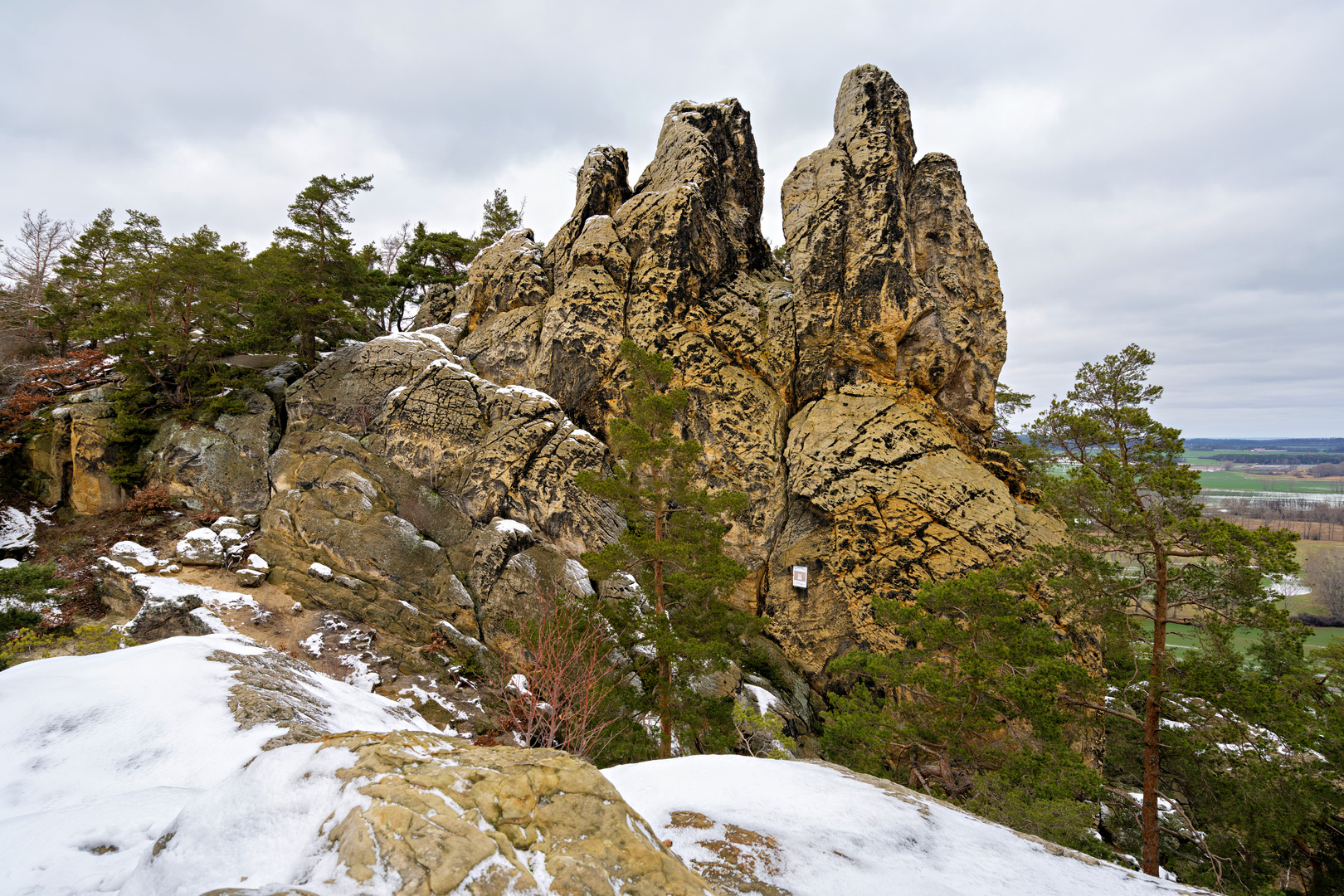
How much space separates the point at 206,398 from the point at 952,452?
26683 mm

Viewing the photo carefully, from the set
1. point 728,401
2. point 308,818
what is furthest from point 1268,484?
point 308,818

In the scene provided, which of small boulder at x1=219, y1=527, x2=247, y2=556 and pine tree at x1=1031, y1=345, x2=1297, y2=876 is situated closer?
pine tree at x1=1031, y1=345, x2=1297, y2=876

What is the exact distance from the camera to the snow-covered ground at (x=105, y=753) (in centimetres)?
263

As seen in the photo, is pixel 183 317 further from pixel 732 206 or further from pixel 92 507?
pixel 732 206

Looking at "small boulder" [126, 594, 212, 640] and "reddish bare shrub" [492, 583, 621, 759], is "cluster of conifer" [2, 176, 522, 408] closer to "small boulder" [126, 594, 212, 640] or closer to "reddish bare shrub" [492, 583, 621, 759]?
"small boulder" [126, 594, 212, 640]

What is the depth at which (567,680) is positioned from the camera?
9930 millimetres

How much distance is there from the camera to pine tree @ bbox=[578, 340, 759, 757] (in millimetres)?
9602

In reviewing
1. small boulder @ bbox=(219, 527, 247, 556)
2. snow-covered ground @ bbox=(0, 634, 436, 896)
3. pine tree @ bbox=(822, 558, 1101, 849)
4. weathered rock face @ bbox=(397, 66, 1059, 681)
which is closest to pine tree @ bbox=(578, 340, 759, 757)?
pine tree @ bbox=(822, 558, 1101, 849)

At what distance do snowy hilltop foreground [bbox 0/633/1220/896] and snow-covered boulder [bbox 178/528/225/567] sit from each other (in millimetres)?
10936

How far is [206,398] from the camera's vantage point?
17031 mm

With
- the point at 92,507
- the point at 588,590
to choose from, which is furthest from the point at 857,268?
the point at 92,507

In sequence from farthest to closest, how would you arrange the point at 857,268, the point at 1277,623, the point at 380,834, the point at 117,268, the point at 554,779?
the point at 117,268
the point at 857,268
the point at 1277,623
the point at 554,779
the point at 380,834

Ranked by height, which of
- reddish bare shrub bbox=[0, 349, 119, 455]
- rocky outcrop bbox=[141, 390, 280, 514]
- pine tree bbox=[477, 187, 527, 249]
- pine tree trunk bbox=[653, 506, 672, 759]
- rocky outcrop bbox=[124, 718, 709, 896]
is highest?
pine tree bbox=[477, 187, 527, 249]

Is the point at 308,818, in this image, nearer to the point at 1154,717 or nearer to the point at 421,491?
the point at 1154,717
